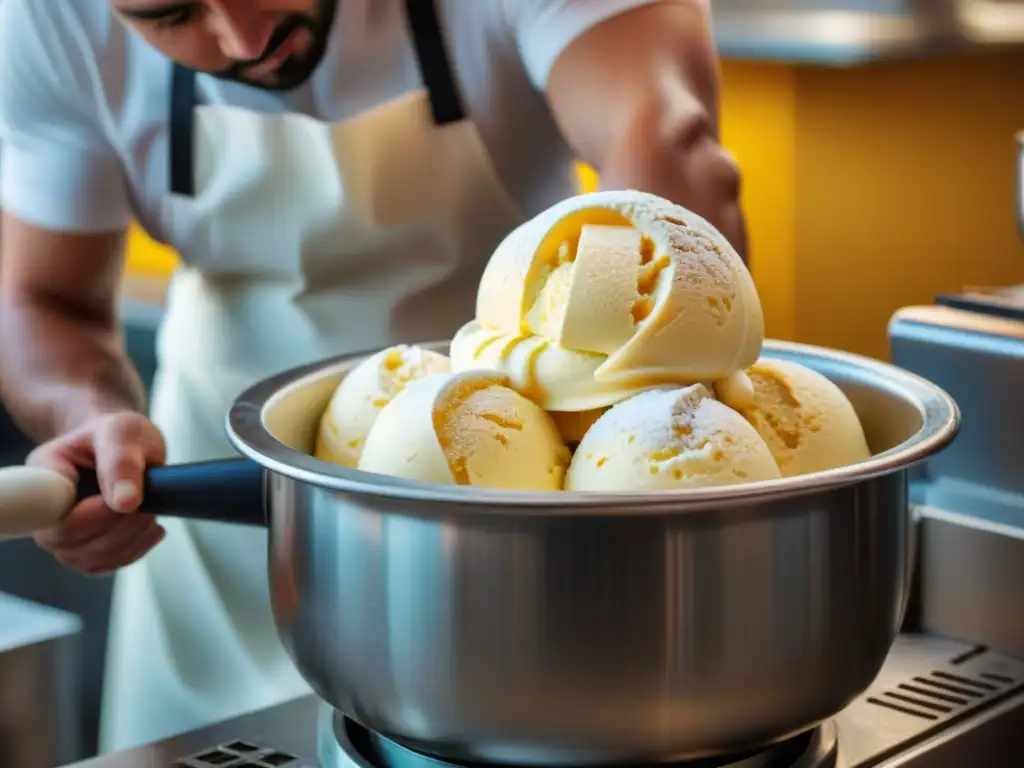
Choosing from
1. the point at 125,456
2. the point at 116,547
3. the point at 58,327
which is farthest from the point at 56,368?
the point at 125,456

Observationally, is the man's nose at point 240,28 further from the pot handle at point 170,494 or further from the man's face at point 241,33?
the pot handle at point 170,494

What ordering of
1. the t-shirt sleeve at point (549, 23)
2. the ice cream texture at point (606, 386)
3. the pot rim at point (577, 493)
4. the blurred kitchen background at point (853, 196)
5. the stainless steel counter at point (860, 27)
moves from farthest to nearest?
the blurred kitchen background at point (853, 196), the stainless steel counter at point (860, 27), the t-shirt sleeve at point (549, 23), the ice cream texture at point (606, 386), the pot rim at point (577, 493)

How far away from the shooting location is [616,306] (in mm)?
651

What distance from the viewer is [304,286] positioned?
1324 millimetres

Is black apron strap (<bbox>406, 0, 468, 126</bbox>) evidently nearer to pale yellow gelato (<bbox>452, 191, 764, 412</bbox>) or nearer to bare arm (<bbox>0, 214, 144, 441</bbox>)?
bare arm (<bbox>0, 214, 144, 441</bbox>)

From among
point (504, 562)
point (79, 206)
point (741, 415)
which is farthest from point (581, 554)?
point (79, 206)

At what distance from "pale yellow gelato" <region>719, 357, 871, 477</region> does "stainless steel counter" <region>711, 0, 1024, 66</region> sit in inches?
62.1

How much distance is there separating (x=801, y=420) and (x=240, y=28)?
65 cm

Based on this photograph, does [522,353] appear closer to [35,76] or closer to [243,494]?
[243,494]

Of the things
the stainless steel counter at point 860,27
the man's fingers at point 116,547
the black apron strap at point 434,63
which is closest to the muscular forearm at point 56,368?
the man's fingers at point 116,547

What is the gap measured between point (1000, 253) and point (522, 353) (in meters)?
2.06

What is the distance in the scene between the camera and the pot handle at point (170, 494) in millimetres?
665

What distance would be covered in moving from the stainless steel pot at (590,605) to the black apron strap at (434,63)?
2.29 feet

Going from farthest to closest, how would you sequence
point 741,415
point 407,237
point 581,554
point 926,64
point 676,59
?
point 926,64 → point 407,237 → point 676,59 → point 741,415 → point 581,554
